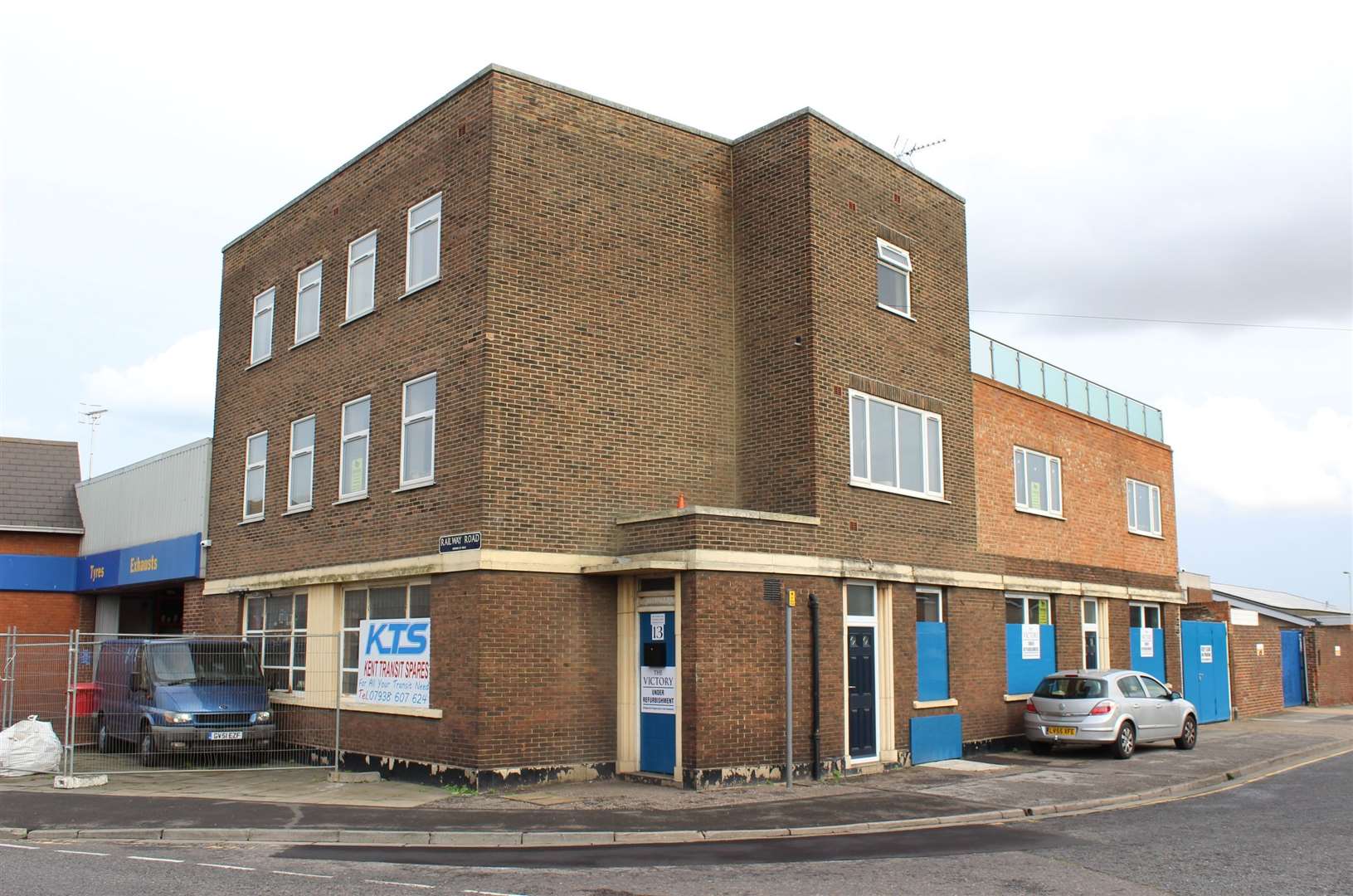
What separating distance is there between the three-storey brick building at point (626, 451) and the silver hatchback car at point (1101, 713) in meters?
0.70

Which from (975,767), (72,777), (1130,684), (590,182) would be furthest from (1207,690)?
(72,777)

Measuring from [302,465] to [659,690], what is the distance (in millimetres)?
8084

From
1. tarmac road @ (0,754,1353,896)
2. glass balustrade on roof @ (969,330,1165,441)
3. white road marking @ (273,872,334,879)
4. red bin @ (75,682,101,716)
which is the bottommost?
tarmac road @ (0,754,1353,896)

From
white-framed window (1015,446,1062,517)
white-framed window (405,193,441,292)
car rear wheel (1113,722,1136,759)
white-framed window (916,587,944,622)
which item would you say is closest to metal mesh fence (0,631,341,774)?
white-framed window (405,193,441,292)

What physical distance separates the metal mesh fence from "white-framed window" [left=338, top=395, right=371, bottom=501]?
2.35 m

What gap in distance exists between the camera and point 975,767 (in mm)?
17438

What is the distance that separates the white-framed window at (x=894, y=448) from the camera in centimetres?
1755

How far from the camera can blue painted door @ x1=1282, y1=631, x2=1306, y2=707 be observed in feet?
110

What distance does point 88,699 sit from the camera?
18734mm

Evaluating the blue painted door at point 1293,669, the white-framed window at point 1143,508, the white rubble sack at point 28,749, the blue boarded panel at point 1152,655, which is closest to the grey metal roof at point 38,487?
the white rubble sack at point 28,749

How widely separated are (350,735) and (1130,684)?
12631 millimetres

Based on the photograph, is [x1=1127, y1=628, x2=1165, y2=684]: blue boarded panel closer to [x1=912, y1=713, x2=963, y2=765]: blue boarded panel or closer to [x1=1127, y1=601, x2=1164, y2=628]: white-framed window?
[x1=1127, y1=601, x2=1164, y2=628]: white-framed window

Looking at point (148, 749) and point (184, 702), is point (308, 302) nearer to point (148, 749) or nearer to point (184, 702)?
point (184, 702)

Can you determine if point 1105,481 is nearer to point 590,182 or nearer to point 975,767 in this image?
point 975,767
